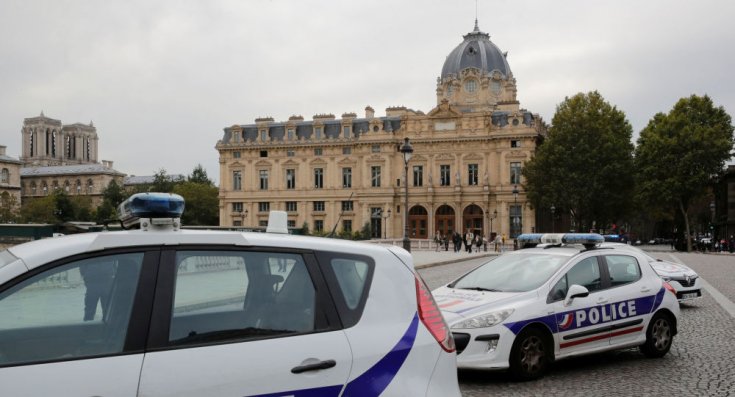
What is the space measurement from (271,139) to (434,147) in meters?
19.7

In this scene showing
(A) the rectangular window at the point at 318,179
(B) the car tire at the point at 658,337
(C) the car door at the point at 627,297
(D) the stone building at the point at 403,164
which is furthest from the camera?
(A) the rectangular window at the point at 318,179

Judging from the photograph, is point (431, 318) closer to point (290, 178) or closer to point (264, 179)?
point (290, 178)

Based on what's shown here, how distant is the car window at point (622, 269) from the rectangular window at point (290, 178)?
7770 centimetres

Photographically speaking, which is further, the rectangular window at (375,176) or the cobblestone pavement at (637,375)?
the rectangular window at (375,176)

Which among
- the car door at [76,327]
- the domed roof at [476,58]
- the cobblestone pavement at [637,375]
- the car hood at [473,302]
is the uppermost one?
the domed roof at [476,58]

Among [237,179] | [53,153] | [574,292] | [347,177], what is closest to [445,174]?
[347,177]

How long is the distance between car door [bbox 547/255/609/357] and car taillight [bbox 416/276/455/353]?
4617 mm

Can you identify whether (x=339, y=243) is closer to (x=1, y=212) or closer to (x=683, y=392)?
(x=683, y=392)

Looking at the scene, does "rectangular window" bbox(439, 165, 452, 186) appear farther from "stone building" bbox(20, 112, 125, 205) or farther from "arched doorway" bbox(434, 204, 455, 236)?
"stone building" bbox(20, 112, 125, 205)

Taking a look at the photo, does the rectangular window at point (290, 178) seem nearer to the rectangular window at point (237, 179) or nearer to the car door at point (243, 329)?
the rectangular window at point (237, 179)

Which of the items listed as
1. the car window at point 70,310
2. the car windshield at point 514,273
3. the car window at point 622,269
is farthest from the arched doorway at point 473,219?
the car window at point 70,310

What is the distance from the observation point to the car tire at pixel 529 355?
Result: 8.45 meters

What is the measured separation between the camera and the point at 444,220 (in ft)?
266

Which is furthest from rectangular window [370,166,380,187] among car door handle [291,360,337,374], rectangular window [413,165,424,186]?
car door handle [291,360,337,374]
